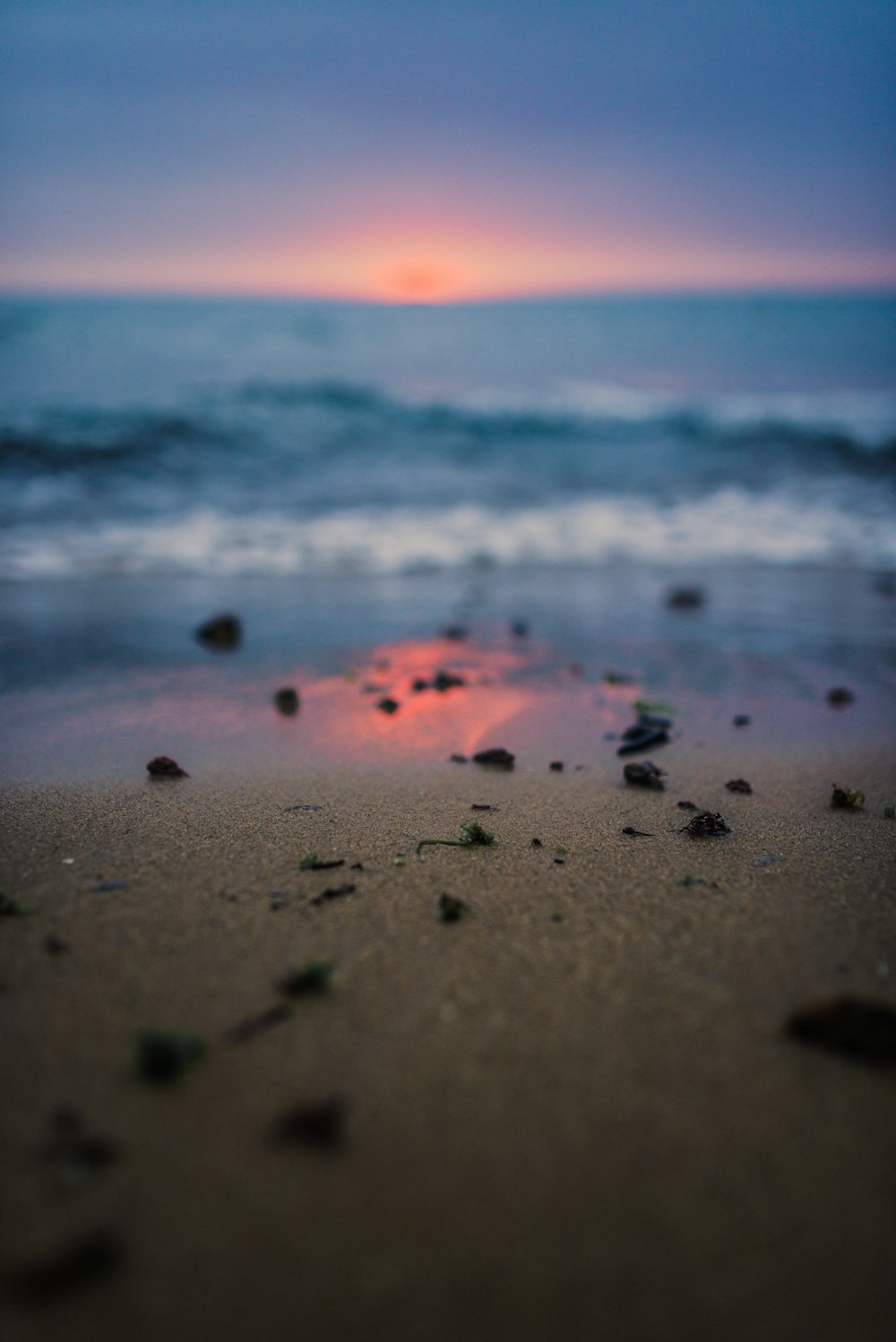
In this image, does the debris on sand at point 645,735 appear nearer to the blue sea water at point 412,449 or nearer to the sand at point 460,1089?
the sand at point 460,1089

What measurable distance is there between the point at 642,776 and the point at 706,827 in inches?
18.1

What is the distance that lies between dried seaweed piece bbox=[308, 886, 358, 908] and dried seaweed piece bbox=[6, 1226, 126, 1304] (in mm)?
925

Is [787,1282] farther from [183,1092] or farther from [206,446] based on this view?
[206,446]

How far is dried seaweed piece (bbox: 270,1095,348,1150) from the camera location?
4.40ft

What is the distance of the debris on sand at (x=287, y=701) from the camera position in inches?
148

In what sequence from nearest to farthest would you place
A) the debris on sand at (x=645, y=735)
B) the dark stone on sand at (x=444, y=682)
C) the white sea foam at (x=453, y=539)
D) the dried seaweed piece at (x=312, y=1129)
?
the dried seaweed piece at (x=312, y=1129)
the debris on sand at (x=645, y=735)
the dark stone on sand at (x=444, y=682)
the white sea foam at (x=453, y=539)

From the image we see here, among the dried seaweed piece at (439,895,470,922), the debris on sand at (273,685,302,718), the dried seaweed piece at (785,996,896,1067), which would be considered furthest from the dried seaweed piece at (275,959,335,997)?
the debris on sand at (273,685,302,718)

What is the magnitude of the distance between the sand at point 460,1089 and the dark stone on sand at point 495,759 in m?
0.64

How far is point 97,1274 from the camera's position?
1138 millimetres

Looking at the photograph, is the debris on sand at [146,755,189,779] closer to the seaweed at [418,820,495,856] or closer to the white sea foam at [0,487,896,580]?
the seaweed at [418,820,495,856]

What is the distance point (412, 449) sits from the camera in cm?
1550

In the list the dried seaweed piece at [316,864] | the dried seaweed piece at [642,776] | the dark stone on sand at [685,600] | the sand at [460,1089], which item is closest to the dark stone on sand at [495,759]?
the dried seaweed piece at [642,776]

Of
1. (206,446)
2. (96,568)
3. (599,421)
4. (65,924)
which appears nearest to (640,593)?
(96,568)

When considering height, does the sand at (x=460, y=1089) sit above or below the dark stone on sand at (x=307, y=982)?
below
